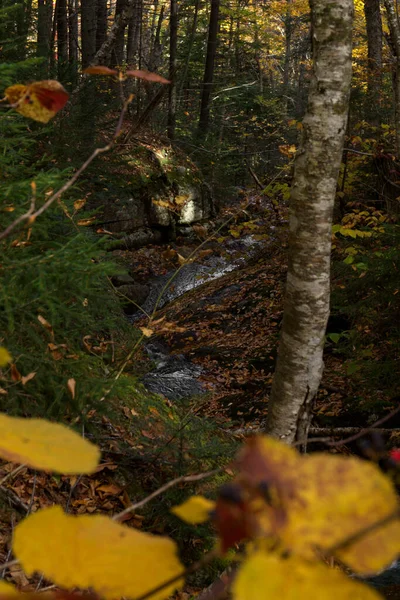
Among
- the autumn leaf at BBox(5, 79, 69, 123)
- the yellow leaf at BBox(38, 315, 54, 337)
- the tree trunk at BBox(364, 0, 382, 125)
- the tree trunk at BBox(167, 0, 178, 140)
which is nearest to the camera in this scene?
the autumn leaf at BBox(5, 79, 69, 123)

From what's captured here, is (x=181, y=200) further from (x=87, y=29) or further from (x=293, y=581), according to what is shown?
(x=293, y=581)

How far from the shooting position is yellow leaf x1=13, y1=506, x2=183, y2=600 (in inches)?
16.5

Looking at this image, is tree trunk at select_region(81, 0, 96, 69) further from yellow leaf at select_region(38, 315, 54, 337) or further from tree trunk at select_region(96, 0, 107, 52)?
yellow leaf at select_region(38, 315, 54, 337)

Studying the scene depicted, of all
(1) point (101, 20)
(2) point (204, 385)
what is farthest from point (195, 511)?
(1) point (101, 20)

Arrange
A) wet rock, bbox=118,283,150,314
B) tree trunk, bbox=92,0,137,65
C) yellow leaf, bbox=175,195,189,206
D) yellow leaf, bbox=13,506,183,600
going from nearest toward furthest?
yellow leaf, bbox=13,506,183,600 → tree trunk, bbox=92,0,137,65 → wet rock, bbox=118,283,150,314 → yellow leaf, bbox=175,195,189,206

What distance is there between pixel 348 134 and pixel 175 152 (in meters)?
5.95

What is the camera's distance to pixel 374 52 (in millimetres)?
10734

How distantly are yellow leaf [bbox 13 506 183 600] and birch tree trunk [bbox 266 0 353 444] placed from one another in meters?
2.44

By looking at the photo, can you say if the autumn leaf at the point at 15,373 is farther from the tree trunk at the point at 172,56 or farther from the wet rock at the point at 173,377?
the tree trunk at the point at 172,56

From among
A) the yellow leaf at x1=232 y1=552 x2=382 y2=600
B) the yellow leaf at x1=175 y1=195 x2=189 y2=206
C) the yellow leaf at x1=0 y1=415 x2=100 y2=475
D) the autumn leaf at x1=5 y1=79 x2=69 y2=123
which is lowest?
the yellow leaf at x1=175 y1=195 x2=189 y2=206

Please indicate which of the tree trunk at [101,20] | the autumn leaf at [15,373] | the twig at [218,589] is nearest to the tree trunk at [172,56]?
the tree trunk at [101,20]

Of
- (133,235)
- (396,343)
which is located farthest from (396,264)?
(133,235)

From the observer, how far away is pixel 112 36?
8867mm

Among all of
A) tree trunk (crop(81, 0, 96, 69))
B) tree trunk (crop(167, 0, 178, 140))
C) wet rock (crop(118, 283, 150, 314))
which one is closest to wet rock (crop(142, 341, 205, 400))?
wet rock (crop(118, 283, 150, 314))
